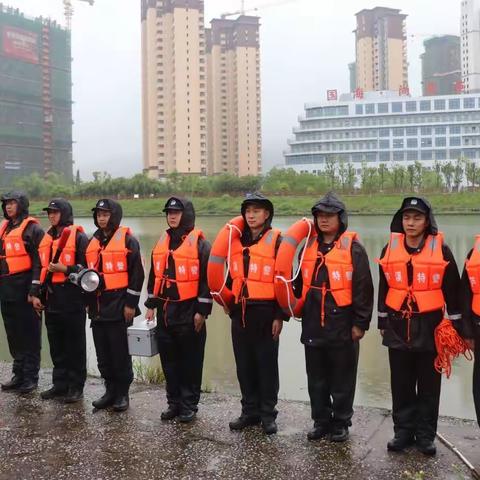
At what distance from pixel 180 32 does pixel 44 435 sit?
76457mm

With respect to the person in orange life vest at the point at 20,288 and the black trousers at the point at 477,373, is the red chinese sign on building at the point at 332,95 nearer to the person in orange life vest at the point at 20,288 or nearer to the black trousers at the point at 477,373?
the person in orange life vest at the point at 20,288

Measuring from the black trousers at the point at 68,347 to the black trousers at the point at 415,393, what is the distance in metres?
2.44

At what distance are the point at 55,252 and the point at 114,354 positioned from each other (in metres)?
0.97

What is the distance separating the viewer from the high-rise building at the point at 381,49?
104 m

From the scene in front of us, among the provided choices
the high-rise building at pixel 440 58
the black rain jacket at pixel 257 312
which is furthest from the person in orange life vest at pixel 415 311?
the high-rise building at pixel 440 58

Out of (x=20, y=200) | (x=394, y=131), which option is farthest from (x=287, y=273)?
(x=394, y=131)

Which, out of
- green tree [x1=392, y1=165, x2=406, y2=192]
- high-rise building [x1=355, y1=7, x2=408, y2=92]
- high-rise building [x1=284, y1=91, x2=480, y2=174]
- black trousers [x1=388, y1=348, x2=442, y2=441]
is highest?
high-rise building [x1=355, y1=7, x2=408, y2=92]

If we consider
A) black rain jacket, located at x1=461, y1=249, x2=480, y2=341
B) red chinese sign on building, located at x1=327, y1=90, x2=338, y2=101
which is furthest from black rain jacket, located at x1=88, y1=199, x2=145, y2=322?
red chinese sign on building, located at x1=327, y1=90, x2=338, y2=101

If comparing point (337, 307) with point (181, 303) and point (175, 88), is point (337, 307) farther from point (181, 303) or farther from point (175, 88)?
point (175, 88)

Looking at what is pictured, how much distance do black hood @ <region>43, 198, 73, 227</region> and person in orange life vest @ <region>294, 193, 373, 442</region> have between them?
2066mm

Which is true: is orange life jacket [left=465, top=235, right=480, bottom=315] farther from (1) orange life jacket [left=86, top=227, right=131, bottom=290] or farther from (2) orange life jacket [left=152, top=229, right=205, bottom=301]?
(1) orange life jacket [left=86, top=227, right=131, bottom=290]

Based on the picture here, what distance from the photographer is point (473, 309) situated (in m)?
3.28

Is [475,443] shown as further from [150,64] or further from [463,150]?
[150,64]

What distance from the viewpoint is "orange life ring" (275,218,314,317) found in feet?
12.0
